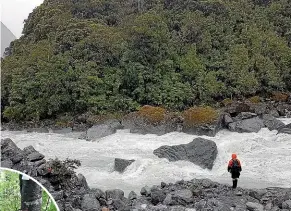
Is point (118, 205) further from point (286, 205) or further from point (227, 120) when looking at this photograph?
point (227, 120)

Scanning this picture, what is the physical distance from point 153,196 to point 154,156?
572 cm

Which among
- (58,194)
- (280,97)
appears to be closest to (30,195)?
(58,194)

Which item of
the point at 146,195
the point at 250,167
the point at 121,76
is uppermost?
the point at 121,76

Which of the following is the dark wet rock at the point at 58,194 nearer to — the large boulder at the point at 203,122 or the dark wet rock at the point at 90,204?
the dark wet rock at the point at 90,204

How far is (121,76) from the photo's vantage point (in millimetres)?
29422

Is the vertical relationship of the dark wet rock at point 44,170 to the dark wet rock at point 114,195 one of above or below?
above

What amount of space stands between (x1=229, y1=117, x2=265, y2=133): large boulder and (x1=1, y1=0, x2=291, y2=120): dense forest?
23.2 ft

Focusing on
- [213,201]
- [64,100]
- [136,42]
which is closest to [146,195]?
[213,201]

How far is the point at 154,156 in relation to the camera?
17.8 metres

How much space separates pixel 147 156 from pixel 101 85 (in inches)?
464

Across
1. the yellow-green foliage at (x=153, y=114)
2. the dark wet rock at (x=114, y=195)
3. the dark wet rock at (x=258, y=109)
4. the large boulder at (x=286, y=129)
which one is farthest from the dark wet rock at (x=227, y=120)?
the dark wet rock at (x=114, y=195)

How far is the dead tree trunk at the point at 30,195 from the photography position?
309cm

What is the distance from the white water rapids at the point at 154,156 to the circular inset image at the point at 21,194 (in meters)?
10.8

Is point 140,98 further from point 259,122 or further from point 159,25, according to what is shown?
point 259,122
